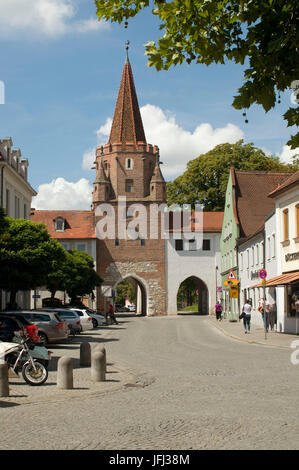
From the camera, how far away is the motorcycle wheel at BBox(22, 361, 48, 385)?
1416cm

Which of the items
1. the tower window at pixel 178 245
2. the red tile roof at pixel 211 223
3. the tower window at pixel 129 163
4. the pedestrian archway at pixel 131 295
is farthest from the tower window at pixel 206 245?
the tower window at pixel 129 163

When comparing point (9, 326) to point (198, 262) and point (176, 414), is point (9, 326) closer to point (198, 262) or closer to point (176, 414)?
point (176, 414)

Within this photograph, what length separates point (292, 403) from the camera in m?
10.7

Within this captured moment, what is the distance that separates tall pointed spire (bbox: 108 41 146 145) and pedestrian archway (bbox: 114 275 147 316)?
17.8 metres

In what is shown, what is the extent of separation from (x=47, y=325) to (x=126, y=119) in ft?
191

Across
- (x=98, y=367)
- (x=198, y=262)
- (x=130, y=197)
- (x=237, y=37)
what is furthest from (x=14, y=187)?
(x=237, y=37)

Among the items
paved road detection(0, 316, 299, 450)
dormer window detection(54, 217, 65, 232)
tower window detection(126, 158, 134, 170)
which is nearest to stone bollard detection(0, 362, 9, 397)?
paved road detection(0, 316, 299, 450)

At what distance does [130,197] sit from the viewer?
76812 millimetres

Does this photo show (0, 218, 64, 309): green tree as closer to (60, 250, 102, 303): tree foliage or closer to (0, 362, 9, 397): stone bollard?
(60, 250, 102, 303): tree foliage

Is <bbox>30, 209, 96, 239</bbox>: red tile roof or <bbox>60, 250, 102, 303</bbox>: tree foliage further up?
<bbox>30, 209, 96, 239</bbox>: red tile roof

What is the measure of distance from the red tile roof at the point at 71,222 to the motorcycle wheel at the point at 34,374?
59687 millimetres

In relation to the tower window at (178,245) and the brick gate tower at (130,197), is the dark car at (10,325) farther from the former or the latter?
the tower window at (178,245)

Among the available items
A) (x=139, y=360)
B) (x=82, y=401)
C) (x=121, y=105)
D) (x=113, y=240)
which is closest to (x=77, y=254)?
(x=113, y=240)
